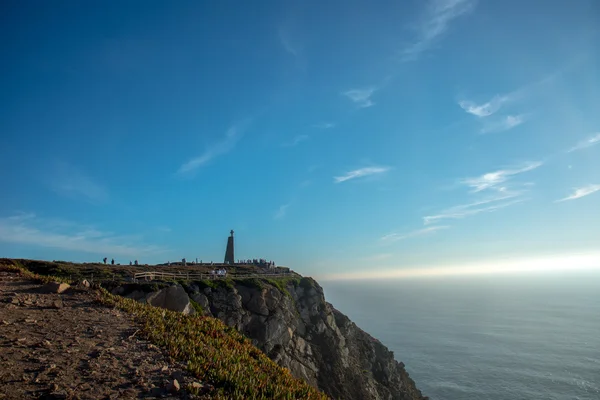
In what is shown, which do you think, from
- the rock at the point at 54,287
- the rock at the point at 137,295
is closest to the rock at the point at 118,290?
the rock at the point at 137,295

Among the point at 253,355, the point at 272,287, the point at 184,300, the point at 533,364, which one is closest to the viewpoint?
the point at 253,355

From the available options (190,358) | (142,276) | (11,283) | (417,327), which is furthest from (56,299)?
(417,327)

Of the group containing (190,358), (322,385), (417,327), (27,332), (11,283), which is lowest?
(417,327)

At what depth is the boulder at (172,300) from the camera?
22384 millimetres

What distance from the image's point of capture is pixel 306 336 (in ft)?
105

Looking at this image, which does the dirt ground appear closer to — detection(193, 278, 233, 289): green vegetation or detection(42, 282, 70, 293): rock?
detection(42, 282, 70, 293): rock

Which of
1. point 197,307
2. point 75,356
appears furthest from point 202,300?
point 75,356

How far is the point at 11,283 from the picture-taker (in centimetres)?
1644

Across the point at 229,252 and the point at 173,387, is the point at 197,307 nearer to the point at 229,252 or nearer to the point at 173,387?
the point at 173,387

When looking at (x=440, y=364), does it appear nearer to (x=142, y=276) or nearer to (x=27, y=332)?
(x=142, y=276)

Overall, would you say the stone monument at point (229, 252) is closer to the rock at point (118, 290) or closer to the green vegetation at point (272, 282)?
the green vegetation at point (272, 282)

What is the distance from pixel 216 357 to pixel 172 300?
13539 millimetres

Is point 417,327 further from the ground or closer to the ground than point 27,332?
closer to the ground

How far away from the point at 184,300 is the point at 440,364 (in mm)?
71133
